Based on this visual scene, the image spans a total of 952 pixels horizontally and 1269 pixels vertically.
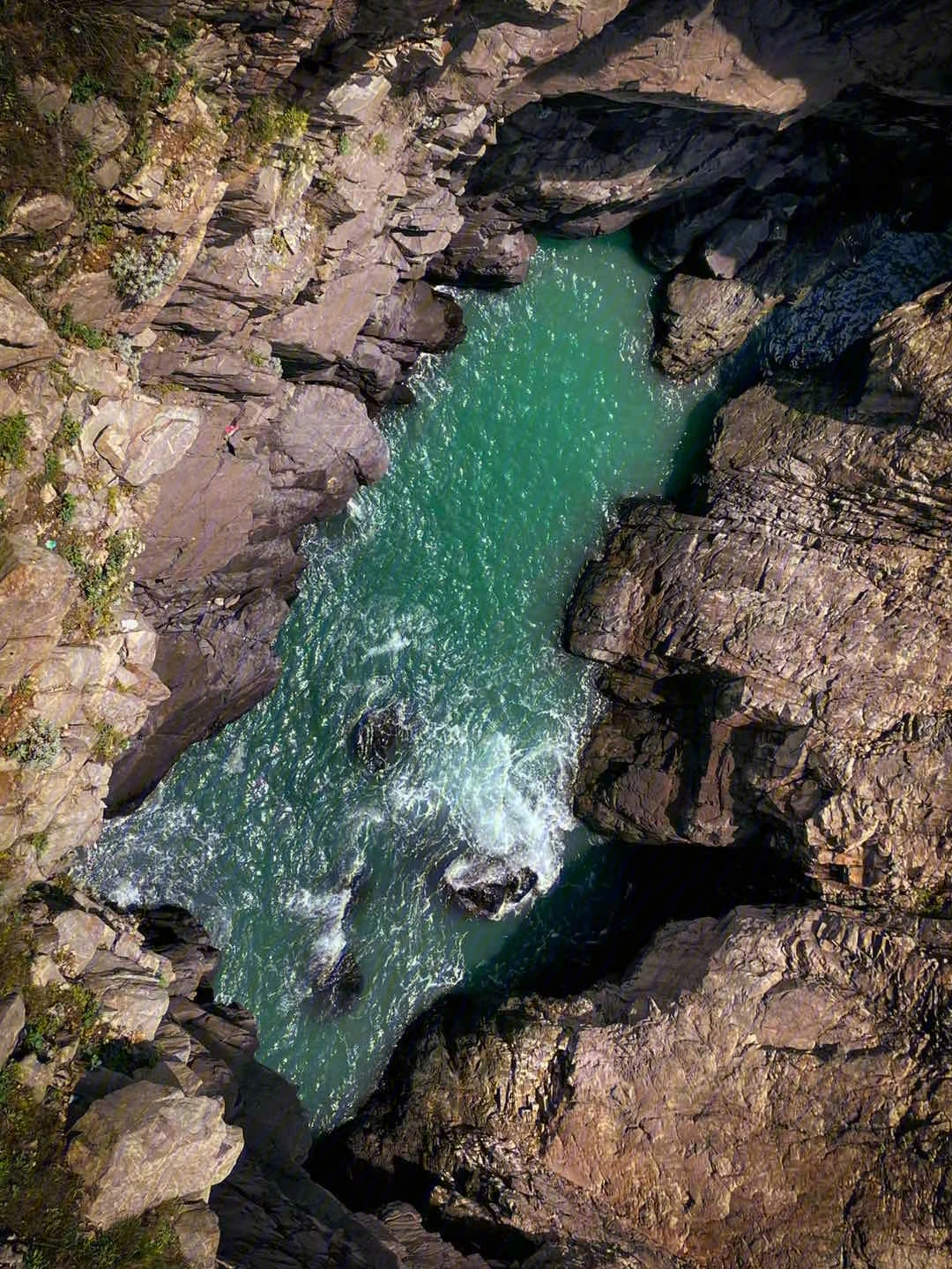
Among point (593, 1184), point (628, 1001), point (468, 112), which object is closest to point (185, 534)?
point (468, 112)

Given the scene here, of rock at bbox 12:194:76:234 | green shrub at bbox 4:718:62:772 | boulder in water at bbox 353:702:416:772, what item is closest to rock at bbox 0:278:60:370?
rock at bbox 12:194:76:234

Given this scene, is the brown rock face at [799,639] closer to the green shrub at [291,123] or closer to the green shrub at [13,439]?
the green shrub at [291,123]

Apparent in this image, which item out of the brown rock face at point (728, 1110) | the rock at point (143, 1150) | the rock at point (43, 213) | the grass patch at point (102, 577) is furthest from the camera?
the brown rock face at point (728, 1110)

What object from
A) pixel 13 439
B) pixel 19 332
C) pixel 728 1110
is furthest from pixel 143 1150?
pixel 728 1110

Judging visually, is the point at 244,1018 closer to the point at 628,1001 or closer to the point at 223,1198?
the point at 223,1198

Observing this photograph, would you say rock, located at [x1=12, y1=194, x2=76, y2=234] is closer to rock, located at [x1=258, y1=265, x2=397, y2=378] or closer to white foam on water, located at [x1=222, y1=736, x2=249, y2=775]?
rock, located at [x1=258, y1=265, x2=397, y2=378]

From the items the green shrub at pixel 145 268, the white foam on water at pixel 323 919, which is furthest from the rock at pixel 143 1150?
the green shrub at pixel 145 268
